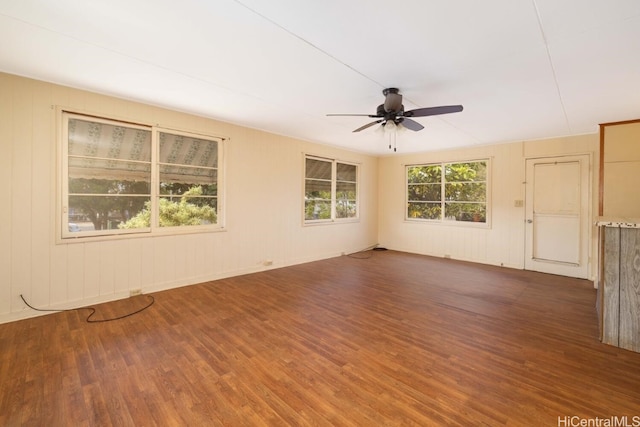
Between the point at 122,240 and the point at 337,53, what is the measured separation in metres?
3.49

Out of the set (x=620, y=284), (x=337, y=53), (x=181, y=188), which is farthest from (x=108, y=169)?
(x=620, y=284)

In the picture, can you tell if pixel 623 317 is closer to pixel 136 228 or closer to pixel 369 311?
pixel 369 311

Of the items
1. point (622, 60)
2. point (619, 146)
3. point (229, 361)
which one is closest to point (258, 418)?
point (229, 361)

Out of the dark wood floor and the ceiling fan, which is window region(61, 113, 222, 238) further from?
the ceiling fan

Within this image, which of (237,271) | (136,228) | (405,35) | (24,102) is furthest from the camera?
(237,271)

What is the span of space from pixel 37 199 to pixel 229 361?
9.46 ft

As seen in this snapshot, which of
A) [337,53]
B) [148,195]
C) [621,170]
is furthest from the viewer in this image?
[621,170]

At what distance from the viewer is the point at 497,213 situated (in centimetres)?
583

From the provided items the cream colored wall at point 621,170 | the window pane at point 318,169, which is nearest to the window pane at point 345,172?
the window pane at point 318,169

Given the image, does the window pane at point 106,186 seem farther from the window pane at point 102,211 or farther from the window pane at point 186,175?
the window pane at point 186,175

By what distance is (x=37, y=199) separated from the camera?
308 centimetres

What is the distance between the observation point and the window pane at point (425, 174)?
22.1 feet

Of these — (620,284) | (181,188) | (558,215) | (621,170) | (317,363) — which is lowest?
(317,363)

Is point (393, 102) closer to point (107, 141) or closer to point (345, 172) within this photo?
point (107, 141)
